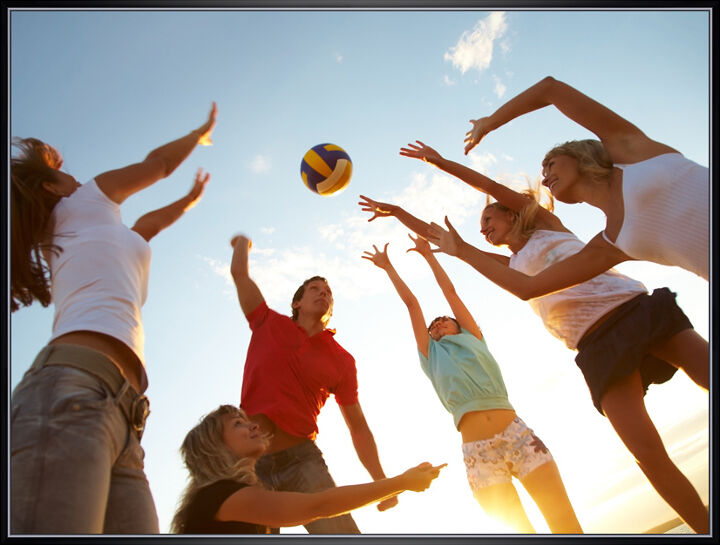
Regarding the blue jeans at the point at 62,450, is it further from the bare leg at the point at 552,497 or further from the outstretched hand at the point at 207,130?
the bare leg at the point at 552,497

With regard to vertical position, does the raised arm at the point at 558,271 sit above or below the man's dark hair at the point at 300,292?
below

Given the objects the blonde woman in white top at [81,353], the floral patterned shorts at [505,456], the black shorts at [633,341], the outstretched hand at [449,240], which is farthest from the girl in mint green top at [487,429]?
the blonde woman in white top at [81,353]

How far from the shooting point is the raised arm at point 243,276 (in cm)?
428

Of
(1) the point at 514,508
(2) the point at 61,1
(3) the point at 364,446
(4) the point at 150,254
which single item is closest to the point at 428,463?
(1) the point at 514,508

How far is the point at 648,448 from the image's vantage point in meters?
3.33

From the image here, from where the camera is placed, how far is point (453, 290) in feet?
16.9

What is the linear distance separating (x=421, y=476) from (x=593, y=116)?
6.90 ft

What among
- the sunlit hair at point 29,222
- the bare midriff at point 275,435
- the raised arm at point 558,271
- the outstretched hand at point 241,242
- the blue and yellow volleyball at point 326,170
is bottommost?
the bare midriff at point 275,435

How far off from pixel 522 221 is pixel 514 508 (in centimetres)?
212

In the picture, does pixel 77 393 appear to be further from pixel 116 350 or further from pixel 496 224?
A: pixel 496 224

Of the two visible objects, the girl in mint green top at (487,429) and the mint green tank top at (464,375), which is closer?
the girl in mint green top at (487,429)

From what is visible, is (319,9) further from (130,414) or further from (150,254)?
(130,414)

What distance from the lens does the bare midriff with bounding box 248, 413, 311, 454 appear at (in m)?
3.89

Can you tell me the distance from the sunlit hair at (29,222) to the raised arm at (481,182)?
2.71m
